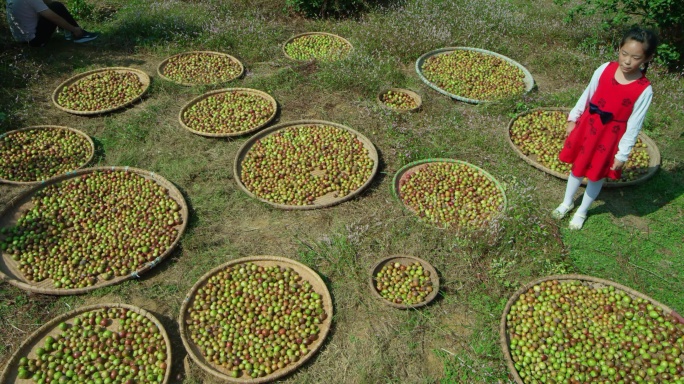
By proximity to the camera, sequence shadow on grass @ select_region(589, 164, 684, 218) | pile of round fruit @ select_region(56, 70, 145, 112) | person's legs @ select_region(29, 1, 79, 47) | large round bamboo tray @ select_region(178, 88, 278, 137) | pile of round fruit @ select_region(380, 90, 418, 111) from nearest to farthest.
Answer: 1. shadow on grass @ select_region(589, 164, 684, 218)
2. large round bamboo tray @ select_region(178, 88, 278, 137)
3. pile of round fruit @ select_region(56, 70, 145, 112)
4. pile of round fruit @ select_region(380, 90, 418, 111)
5. person's legs @ select_region(29, 1, 79, 47)

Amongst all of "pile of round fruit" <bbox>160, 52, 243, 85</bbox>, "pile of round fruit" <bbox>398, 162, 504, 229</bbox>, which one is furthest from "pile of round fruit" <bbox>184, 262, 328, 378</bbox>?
"pile of round fruit" <bbox>160, 52, 243, 85</bbox>

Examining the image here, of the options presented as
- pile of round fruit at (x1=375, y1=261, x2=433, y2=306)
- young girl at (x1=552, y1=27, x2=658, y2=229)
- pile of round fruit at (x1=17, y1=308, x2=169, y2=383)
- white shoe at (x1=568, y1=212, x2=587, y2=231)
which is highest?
young girl at (x1=552, y1=27, x2=658, y2=229)

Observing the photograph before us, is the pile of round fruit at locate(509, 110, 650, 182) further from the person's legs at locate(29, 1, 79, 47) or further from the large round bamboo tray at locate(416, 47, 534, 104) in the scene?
the person's legs at locate(29, 1, 79, 47)

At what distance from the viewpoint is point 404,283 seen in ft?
12.8

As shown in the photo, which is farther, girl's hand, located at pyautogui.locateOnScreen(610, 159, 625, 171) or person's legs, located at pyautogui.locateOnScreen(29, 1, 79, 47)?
person's legs, located at pyautogui.locateOnScreen(29, 1, 79, 47)

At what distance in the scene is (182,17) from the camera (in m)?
8.30

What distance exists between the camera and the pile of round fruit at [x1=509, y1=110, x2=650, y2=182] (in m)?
5.20

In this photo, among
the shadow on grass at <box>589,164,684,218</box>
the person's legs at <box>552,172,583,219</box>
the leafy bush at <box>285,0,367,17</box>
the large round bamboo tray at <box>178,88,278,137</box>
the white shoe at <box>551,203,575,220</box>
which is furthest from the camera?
the leafy bush at <box>285,0,367,17</box>

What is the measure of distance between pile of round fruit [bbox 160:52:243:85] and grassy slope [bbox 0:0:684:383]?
277 millimetres

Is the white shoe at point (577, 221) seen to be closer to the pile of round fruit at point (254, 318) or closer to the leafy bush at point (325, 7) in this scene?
the pile of round fruit at point (254, 318)

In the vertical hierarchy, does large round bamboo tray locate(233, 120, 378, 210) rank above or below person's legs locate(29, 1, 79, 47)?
below

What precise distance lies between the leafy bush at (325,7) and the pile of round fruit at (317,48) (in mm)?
1072

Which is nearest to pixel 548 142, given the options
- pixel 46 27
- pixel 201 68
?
pixel 201 68

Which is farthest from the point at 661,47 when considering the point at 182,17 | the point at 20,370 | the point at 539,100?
Result: the point at 20,370
